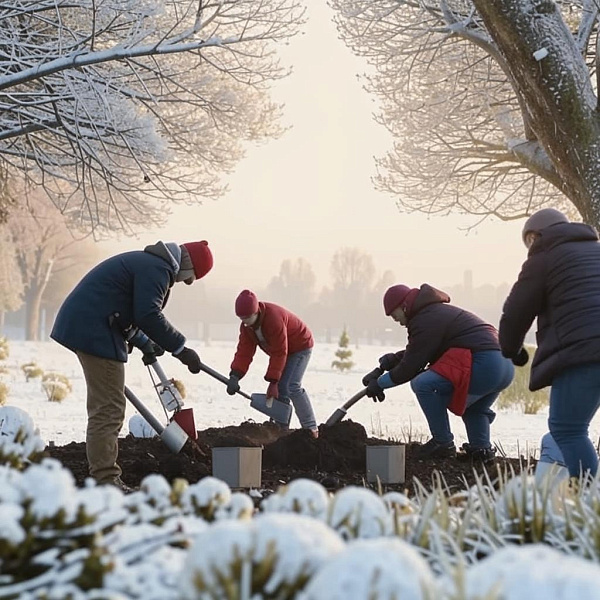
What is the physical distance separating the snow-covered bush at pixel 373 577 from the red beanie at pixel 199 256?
396cm

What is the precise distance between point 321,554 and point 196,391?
42.2ft

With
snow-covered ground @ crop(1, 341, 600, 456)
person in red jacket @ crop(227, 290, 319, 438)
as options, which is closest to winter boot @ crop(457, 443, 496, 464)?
snow-covered ground @ crop(1, 341, 600, 456)

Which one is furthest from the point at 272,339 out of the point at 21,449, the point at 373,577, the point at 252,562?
the point at 373,577

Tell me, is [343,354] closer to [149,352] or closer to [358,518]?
[149,352]

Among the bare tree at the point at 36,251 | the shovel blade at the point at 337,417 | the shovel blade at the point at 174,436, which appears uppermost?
the bare tree at the point at 36,251

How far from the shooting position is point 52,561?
145cm

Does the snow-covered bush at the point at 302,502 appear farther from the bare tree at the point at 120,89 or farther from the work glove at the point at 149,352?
the bare tree at the point at 120,89

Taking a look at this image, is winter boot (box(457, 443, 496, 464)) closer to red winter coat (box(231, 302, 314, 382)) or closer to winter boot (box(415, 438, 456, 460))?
winter boot (box(415, 438, 456, 460))

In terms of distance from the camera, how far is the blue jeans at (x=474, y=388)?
6055 mm

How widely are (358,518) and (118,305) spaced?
131 inches

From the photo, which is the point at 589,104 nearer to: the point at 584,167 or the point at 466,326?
the point at 584,167

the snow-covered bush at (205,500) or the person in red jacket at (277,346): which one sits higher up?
the person in red jacket at (277,346)

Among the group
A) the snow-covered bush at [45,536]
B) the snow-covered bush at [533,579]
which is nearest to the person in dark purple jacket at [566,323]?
the snow-covered bush at [533,579]

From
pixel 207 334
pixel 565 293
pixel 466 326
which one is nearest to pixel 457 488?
pixel 466 326
